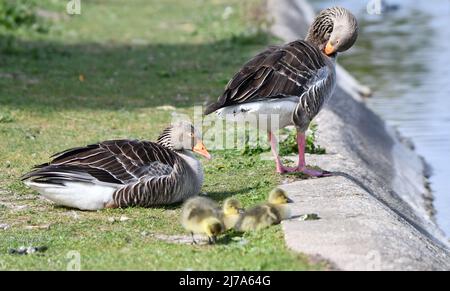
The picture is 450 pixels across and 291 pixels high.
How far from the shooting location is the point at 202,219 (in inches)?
306

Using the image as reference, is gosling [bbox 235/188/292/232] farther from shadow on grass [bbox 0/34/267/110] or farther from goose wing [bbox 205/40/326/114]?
shadow on grass [bbox 0/34/267/110]

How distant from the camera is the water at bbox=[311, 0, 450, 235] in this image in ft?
53.9

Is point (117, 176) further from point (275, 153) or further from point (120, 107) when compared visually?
point (120, 107)

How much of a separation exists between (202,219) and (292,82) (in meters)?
2.64

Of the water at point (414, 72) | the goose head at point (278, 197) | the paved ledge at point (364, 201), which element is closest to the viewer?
the paved ledge at point (364, 201)

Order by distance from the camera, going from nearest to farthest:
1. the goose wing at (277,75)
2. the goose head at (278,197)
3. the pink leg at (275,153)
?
the goose head at (278,197) < the goose wing at (277,75) < the pink leg at (275,153)

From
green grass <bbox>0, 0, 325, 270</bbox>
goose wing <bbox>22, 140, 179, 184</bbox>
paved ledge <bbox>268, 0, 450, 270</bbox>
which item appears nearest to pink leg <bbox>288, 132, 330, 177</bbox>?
paved ledge <bbox>268, 0, 450, 270</bbox>

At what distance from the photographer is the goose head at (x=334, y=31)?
34.6ft

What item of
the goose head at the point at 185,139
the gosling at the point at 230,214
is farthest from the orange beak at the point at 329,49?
the gosling at the point at 230,214

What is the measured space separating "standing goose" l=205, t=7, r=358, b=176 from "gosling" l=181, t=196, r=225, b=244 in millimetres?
1871

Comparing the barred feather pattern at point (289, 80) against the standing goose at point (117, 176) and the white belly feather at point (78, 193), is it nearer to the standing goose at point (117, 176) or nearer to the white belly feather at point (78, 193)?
the standing goose at point (117, 176)

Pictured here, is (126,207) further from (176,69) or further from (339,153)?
(176,69)

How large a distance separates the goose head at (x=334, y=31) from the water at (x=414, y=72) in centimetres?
326
